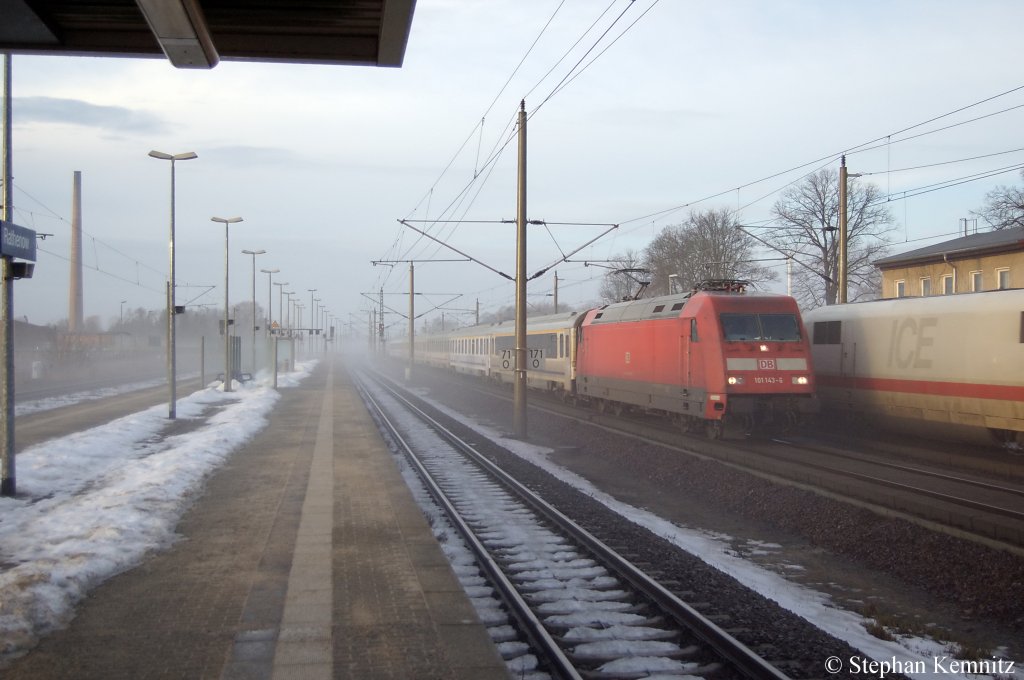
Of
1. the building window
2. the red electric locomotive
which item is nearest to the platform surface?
the red electric locomotive

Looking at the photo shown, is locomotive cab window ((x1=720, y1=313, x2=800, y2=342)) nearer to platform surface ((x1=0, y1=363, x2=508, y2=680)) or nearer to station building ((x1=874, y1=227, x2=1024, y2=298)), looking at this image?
platform surface ((x1=0, y1=363, x2=508, y2=680))

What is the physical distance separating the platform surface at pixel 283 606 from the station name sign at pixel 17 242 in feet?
14.1

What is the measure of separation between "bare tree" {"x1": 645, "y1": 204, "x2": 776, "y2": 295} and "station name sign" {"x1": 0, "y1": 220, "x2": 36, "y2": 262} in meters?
29.6

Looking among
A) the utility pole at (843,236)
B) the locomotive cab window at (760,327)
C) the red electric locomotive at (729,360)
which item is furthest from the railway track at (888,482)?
the utility pole at (843,236)

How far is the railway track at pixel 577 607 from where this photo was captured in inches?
213

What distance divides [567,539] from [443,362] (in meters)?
49.0

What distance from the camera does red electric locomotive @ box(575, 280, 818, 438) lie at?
15617 mm

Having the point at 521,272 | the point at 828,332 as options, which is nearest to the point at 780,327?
the point at 828,332

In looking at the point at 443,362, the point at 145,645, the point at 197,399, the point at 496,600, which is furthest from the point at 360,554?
the point at 443,362

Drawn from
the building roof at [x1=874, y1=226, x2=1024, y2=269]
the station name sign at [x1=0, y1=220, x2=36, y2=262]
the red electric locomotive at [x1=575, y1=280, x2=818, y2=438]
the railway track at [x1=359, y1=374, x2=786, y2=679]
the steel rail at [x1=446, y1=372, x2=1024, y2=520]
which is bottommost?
the railway track at [x1=359, y1=374, x2=786, y2=679]

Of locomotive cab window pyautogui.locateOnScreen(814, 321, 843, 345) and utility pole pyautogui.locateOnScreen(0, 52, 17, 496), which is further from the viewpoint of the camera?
locomotive cab window pyautogui.locateOnScreen(814, 321, 843, 345)

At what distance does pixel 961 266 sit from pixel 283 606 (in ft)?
111

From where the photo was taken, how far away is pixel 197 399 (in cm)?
3128

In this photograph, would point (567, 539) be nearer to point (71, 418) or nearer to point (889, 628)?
point (889, 628)
